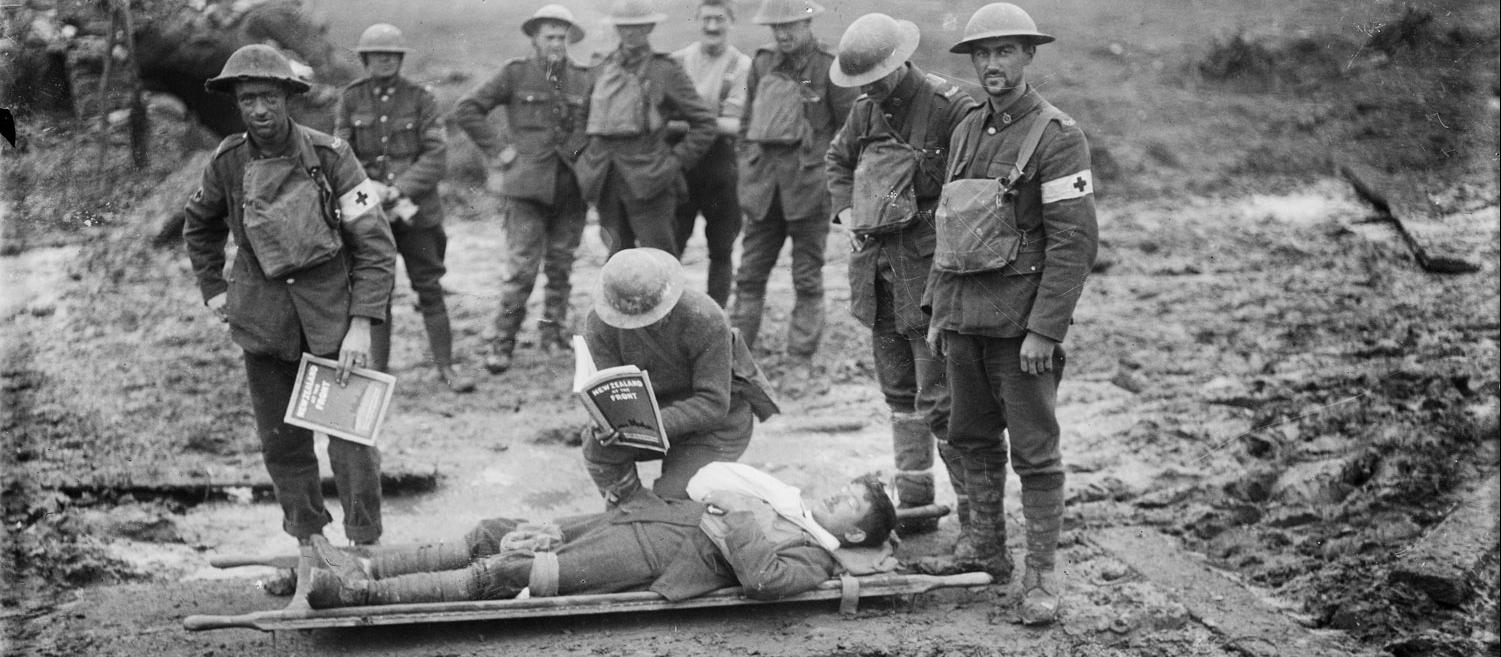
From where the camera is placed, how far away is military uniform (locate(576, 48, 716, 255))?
738 centimetres

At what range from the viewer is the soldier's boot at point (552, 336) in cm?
828

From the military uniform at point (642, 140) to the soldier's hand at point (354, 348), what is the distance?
2.63 metres

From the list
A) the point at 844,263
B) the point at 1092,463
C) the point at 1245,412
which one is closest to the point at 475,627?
the point at 1092,463

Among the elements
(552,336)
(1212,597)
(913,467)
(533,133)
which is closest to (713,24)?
(533,133)

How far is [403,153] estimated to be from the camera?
730 centimetres

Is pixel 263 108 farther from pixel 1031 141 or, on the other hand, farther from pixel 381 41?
pixel 1031 141

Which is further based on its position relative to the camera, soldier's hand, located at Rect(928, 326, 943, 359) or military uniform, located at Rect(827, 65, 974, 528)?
military uniform, located at Rect(827, 65, 974, 528)

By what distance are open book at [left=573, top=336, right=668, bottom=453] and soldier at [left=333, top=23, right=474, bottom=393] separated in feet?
8.80

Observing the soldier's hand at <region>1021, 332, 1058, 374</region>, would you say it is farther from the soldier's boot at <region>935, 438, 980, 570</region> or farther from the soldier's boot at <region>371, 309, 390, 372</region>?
the soldier's boot at <region>371, 309, 390, 372</region>

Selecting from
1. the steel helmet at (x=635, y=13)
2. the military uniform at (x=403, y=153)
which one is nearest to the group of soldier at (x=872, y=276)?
the steel helmet at (x=635, y=13)

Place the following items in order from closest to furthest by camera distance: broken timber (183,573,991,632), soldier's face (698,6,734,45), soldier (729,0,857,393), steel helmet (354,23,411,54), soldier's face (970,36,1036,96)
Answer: broken timber (183,573,991,632) → soldier's face (970,36,1036,96) → soldier (729,0,857,393) → steel helmet (354,23,411,54) → soldier's face (698,6,734,45)

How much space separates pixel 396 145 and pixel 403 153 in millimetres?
60

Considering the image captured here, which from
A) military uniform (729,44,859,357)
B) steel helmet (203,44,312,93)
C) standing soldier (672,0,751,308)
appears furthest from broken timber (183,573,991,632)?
standing soldier (672,0,751,308)

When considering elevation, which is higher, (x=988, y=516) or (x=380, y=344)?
(x=380, y=344)
